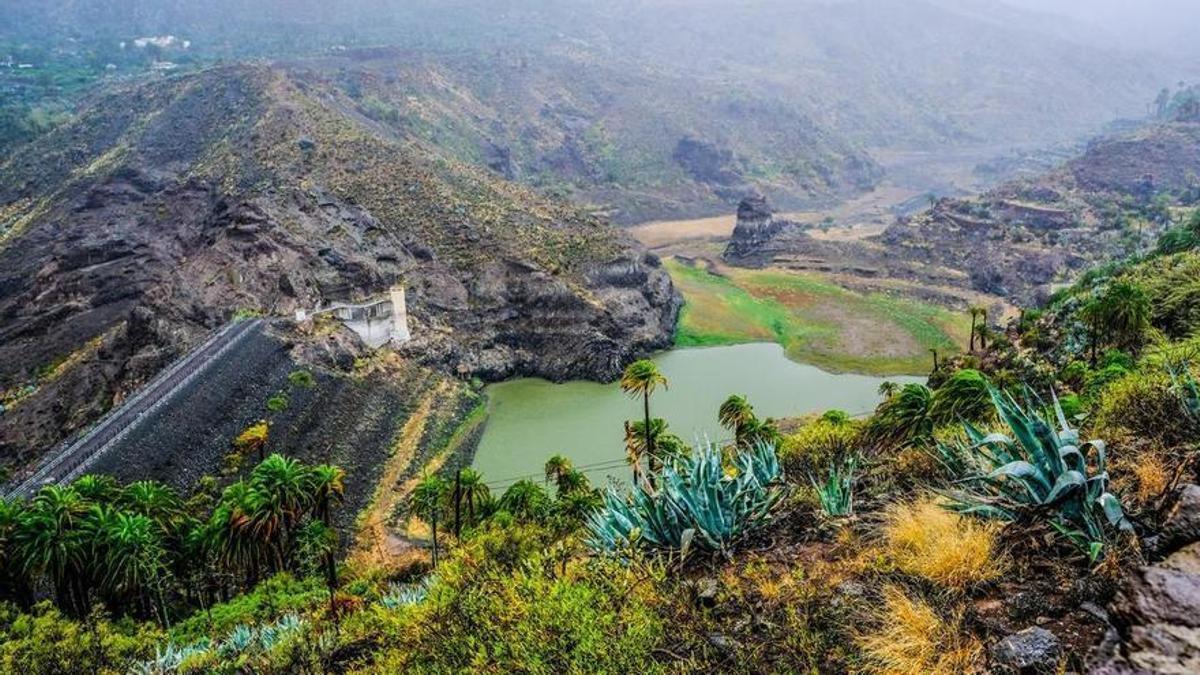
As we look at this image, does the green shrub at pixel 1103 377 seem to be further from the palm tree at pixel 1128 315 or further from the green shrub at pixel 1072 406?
the palm tree at pixel 1128 315

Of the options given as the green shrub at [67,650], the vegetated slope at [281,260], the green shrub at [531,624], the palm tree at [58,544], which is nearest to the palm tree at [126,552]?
the palm tree at [58,544]

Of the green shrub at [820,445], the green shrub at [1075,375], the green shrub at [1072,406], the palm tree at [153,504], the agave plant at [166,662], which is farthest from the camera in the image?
the green shrub at [1075,375]

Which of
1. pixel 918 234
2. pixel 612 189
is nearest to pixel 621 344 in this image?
pixel 918 234

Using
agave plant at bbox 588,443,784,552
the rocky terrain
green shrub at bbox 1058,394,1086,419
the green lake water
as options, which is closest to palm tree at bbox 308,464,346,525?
the green lake water

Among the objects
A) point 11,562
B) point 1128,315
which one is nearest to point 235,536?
point 11,562

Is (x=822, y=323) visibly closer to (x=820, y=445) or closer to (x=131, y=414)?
(x=820, y=445)

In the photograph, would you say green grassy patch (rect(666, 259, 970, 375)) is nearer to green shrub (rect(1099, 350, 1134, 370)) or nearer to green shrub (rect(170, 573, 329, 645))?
green shrub (rect(1099, 350, 1134, 370))

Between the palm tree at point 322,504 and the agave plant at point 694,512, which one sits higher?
the agave plant at point 694,512
